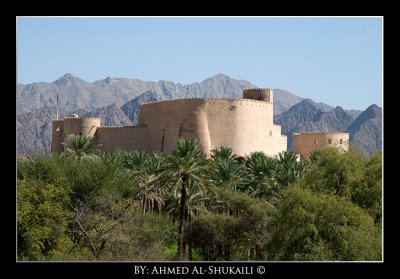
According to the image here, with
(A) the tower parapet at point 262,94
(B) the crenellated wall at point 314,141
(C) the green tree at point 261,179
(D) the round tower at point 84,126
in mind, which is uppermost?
(A) the tower parapet at point 262,94

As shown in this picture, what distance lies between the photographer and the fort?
54.0m

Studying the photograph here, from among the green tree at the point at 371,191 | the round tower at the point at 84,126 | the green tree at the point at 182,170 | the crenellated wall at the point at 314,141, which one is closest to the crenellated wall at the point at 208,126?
the round tower at the point at 84,126

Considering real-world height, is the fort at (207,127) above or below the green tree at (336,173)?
above

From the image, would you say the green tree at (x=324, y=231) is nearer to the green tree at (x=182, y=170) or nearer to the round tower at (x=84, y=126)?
the green tree at (x=182, y=170)

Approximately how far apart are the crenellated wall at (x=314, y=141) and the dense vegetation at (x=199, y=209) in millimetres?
21487

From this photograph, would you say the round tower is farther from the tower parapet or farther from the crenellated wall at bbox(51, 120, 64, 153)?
the tower parapet

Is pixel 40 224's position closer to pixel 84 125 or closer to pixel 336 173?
pixel 336 173


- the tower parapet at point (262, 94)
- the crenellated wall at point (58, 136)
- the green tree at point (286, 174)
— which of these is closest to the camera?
the green tree at point (286, 174)

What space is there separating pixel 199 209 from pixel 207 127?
71.1 ft

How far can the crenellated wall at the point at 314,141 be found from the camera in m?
60.6

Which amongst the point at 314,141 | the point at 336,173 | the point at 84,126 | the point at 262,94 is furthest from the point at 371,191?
the point at 84,126
